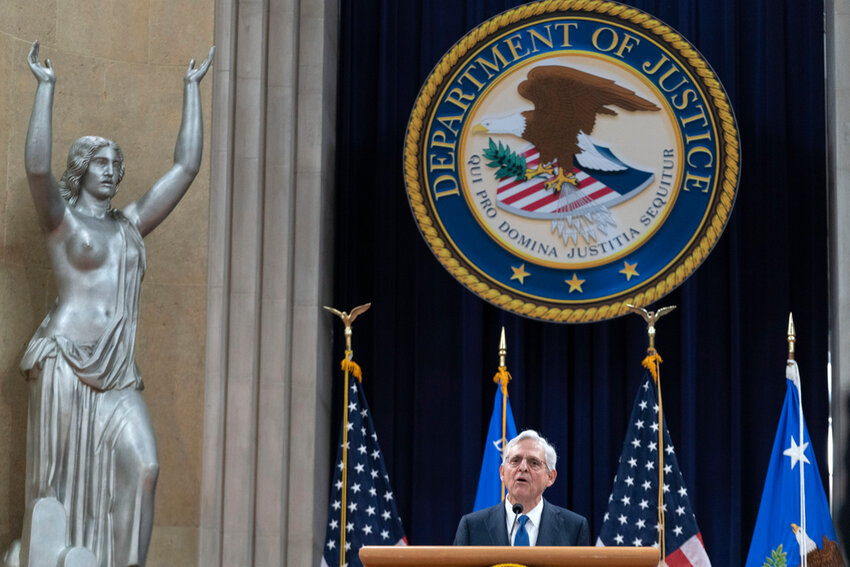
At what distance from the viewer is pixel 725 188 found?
23.5 ft

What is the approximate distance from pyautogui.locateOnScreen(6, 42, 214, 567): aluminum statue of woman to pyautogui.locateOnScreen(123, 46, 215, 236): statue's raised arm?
18 centimetres

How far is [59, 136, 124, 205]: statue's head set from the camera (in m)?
5.70

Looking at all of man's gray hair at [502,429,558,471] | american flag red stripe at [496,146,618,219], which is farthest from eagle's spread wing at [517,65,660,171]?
man's gray hair at [502,429,558,471]

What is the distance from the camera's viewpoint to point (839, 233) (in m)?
7.04

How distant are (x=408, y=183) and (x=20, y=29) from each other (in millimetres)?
2163

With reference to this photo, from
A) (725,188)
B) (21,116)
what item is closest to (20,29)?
(21,116)

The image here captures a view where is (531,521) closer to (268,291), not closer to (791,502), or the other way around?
(791,502)

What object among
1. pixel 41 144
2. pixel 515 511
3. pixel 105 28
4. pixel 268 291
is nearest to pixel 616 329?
pixel 268 291

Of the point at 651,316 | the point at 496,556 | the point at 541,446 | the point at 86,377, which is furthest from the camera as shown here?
the point at 651,316

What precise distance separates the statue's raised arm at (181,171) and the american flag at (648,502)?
99.7 inches

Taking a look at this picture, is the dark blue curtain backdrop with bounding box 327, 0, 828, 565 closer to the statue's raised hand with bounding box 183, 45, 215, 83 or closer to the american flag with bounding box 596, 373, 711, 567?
the american flag with bounding box 596, 373, 711, 567

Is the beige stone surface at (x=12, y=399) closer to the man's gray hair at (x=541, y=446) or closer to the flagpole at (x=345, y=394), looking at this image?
the flagpole at (x=345, y=394)

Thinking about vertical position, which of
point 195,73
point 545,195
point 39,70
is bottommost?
point 545,195

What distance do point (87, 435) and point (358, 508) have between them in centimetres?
171
